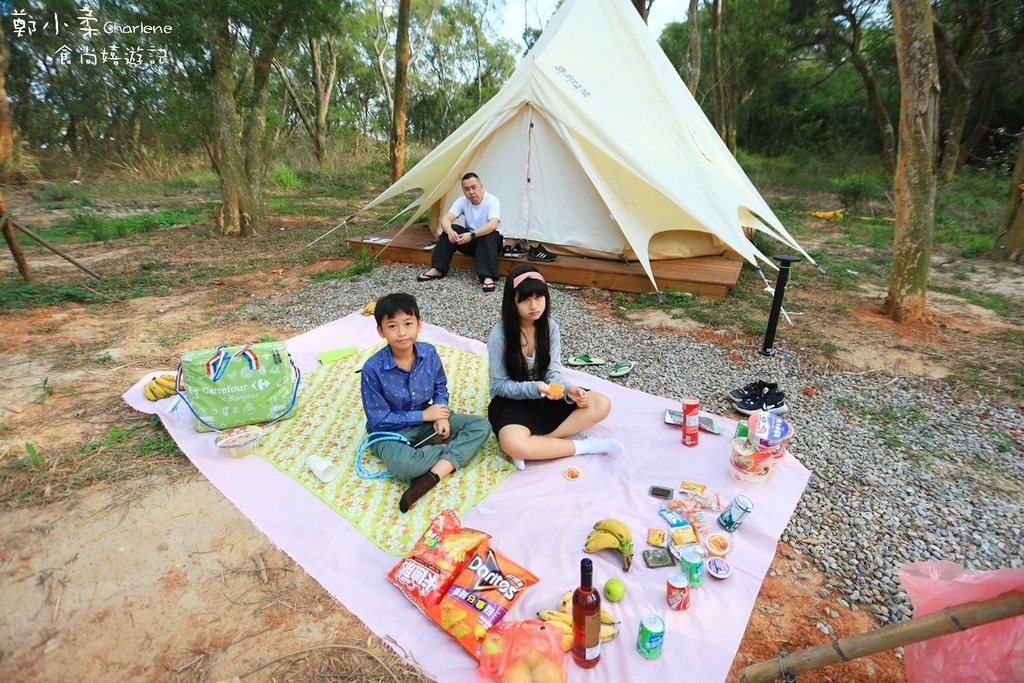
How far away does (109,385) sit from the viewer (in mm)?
3443

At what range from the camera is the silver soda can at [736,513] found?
2.18 metres

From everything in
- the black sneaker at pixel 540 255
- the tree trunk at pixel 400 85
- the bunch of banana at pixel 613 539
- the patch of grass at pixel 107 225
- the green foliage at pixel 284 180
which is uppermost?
the tree trunk at pixel 400 85

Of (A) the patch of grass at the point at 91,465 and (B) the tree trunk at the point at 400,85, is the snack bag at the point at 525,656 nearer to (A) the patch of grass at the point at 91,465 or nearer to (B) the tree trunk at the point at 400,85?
(A) the patch of grass at the point at 91,465

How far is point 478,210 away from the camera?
17.4 ft

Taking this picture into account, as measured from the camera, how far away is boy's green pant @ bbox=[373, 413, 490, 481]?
2451 mm

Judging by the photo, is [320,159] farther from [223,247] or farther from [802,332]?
[802,332]

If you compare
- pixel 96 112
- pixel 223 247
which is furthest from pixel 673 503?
pixel 96 112

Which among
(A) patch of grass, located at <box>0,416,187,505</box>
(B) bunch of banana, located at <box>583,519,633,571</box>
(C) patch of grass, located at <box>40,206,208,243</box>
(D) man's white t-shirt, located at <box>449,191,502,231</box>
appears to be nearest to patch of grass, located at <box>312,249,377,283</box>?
(D) man's white t-shirt, located at <box>449,191,502,231</box>

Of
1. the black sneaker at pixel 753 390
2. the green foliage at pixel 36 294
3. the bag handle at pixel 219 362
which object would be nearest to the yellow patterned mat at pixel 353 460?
the bag handle at pixel 219 362

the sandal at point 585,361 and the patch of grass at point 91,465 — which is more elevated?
the sandal at point 585,361

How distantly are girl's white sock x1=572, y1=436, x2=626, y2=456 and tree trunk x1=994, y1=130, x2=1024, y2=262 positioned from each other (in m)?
6.61

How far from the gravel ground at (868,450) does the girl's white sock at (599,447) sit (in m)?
0.81

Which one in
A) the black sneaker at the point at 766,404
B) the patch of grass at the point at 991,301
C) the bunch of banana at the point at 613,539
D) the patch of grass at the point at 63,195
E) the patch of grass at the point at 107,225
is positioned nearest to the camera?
the bunch of banana at the point at 613,539

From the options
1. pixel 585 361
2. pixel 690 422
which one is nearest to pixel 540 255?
pixel 585 361
